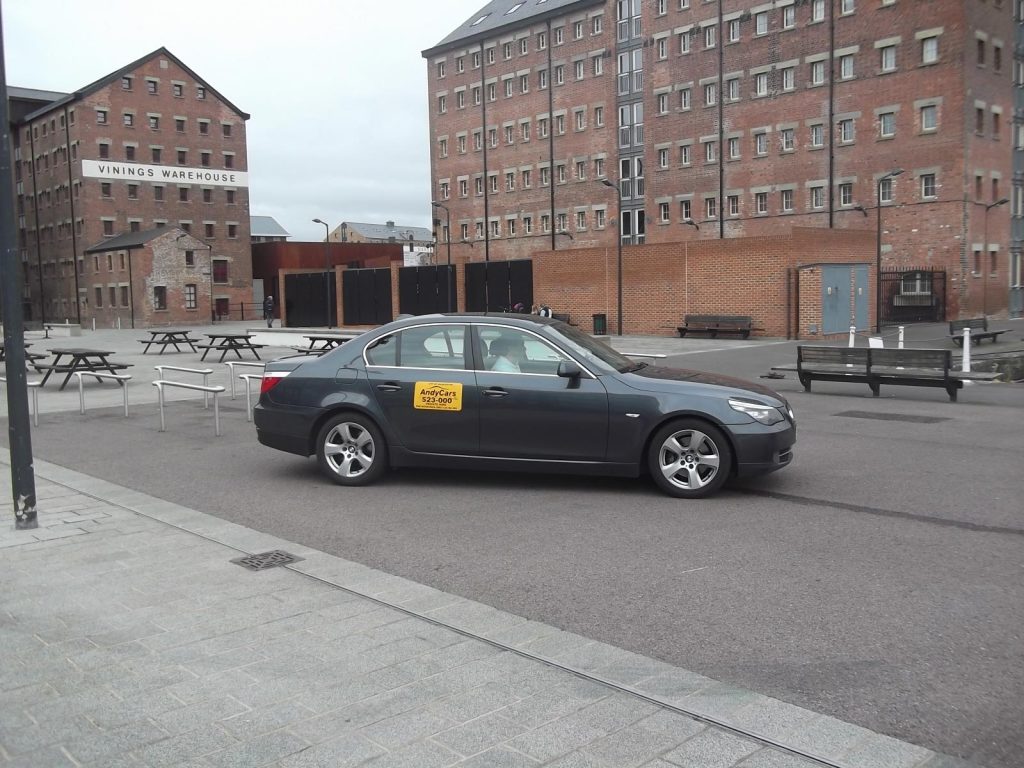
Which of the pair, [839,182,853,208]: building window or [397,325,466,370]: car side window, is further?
[839,182,853,208]: building window

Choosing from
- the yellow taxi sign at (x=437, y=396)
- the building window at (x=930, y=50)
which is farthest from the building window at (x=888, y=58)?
the yellow taxi sign at (x=437, y=396)

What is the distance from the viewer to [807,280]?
32906mm

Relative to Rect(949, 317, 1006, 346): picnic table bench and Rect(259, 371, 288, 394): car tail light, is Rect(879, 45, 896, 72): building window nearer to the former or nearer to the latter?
Rect(949, 317, 1006, 346): picnic table bench

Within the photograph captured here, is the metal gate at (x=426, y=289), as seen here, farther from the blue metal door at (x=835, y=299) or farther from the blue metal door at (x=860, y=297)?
the blue metal door at (x=860, y=297)

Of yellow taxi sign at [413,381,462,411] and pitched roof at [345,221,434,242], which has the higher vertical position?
pitched roof at [345,221,434,242]

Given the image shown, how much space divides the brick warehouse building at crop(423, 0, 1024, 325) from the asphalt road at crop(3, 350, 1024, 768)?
2699cm

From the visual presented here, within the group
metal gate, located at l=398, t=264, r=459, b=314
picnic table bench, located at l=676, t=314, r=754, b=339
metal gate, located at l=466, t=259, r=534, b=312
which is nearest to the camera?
picnic table bench, located at l=676, t=314, r=754, b=339

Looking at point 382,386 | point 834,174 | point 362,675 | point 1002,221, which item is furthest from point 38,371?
point 1002,221

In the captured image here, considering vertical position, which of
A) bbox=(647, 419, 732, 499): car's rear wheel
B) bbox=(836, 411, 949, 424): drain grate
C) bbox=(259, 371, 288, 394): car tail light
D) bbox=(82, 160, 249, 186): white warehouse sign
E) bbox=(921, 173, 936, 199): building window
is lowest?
bbox=(836, 411, 949, 424): drain grate

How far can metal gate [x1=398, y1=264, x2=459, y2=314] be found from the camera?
45344 millimetres

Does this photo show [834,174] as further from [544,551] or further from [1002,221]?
[544,551]

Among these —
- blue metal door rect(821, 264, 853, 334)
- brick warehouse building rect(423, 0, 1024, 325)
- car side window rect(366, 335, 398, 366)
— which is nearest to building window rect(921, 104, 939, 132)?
brick warehouse building rect(423, 0, 1024, 325)

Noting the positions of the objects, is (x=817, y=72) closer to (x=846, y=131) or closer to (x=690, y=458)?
(x=846, y=131)

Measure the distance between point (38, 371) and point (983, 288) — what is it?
4077cm
